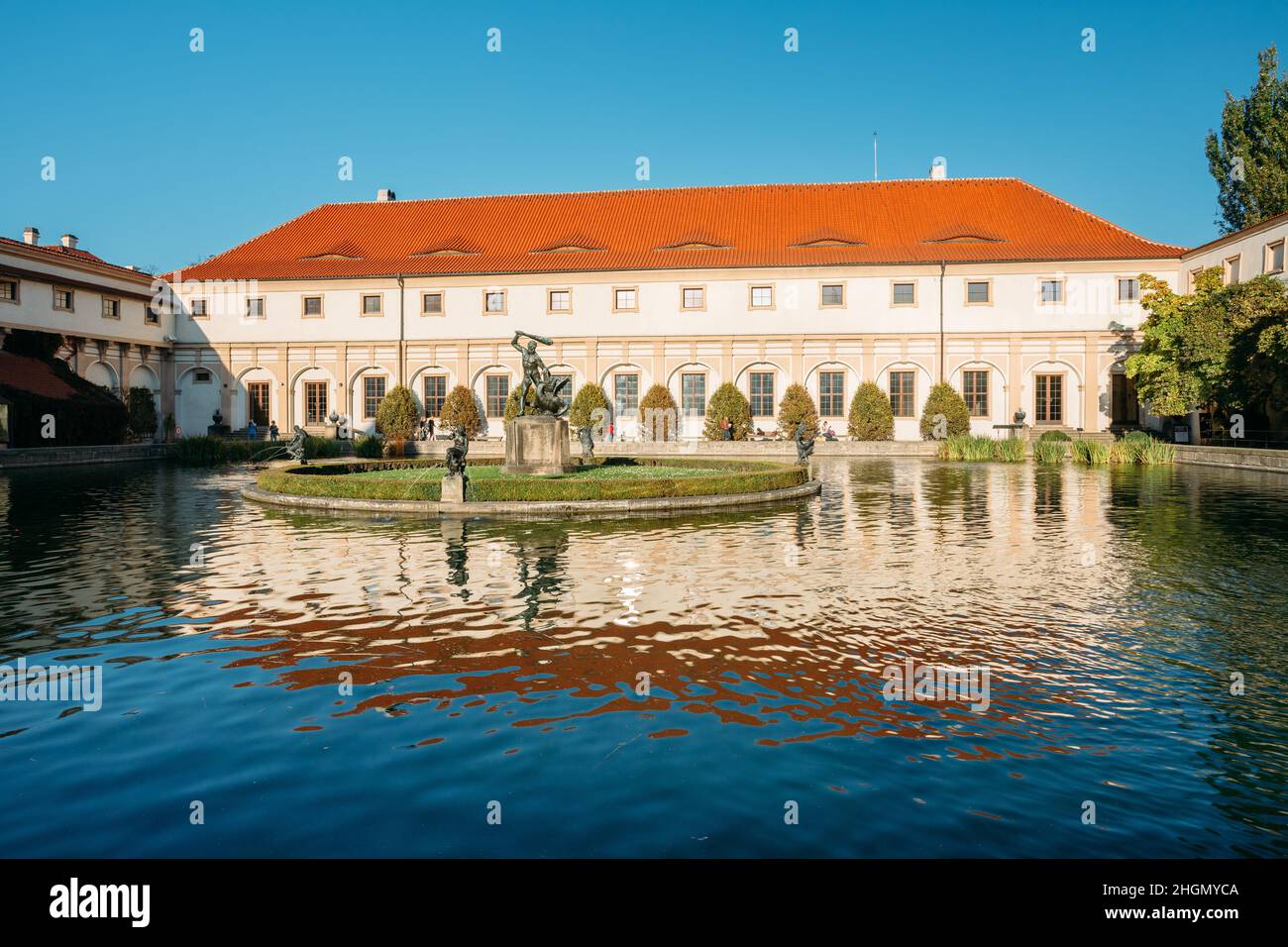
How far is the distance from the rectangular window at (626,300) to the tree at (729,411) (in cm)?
655

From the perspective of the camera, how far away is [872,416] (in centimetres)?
4519

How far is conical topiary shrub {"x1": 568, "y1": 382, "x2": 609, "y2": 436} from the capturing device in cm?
4650

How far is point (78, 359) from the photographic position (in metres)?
45.0

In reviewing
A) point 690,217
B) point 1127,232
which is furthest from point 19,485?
point 1127,232

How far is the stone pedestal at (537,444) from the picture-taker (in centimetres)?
2364

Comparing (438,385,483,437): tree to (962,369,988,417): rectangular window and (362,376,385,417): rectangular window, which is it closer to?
(362,376,385,417): rectangular window

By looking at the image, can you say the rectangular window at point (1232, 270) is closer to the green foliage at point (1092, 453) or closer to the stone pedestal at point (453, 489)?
the green foliage at point (1092, 453)

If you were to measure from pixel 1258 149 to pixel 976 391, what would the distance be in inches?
980

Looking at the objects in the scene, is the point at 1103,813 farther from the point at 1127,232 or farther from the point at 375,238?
the point at 375,238

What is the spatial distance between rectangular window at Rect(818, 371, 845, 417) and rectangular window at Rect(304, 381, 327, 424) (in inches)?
1031

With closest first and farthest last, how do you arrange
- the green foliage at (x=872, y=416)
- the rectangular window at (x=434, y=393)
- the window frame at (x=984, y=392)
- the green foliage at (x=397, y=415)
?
the green foliage at (x=872, y=416) → the window frame at (x=984, y=392) → the green foliage at (x=397, y=415) → the rectangular window at (x=434, y=393)

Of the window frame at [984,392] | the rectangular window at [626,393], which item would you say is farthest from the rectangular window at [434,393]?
the window frame at [984,392]

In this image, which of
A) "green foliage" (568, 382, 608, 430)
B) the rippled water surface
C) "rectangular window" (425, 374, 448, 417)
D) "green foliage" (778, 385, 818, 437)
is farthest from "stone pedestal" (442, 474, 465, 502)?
"rectangular window" (425, 374, 448, 417)
